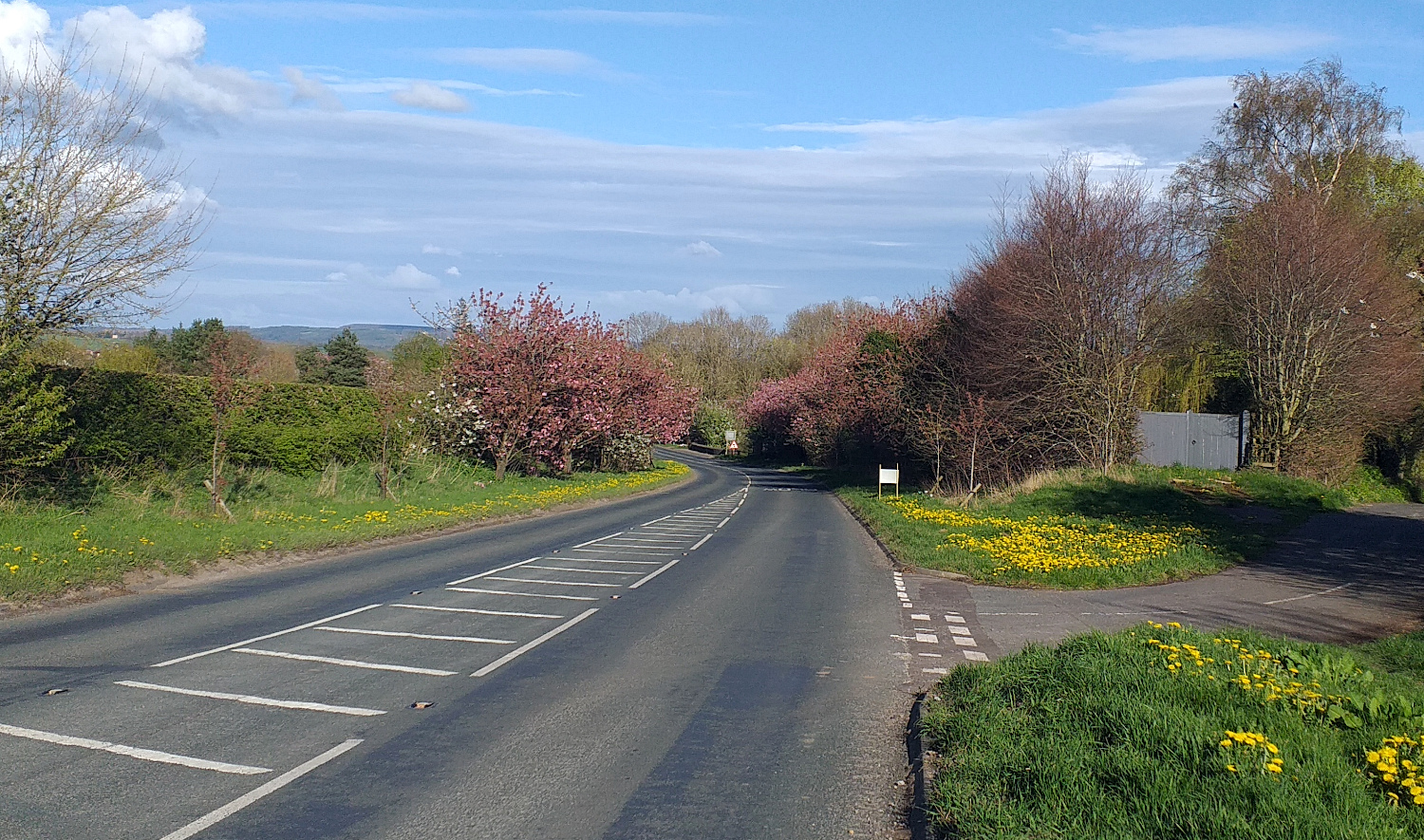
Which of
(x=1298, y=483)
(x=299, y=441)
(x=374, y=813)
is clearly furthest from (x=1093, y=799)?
(x=1298, y=483)

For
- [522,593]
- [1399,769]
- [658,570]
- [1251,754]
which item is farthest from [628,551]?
[1399,769]

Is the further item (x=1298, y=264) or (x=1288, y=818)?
(x=1298, y=264)

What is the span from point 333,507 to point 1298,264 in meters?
27.9

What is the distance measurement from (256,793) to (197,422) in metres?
18.3

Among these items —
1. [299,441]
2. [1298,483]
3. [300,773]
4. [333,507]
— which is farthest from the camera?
[1298,483]

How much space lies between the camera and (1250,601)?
13.1 m

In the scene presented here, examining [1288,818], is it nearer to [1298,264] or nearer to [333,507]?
[333,507]

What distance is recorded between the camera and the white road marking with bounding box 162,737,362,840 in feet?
16.4

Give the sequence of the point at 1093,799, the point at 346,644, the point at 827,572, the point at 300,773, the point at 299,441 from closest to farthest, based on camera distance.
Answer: the point at 1093,799
the point at 300,773
the point at 346,644
the point at 827,572
the point at 299,441

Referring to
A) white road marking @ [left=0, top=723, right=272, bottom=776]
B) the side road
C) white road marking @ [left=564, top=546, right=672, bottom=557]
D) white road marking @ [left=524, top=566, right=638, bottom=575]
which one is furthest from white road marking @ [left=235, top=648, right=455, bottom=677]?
white road marking @ [left=564, top=546, right=672, bottom=557]

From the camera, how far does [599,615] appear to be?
1168 cm

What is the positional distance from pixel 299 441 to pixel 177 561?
12617mm

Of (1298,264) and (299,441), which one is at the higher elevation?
(1298,264)

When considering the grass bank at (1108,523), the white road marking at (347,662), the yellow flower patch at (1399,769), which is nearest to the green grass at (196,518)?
the white road marking at (347,662)
